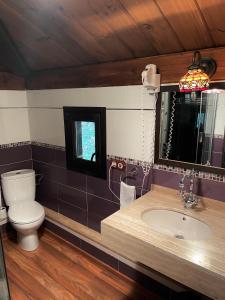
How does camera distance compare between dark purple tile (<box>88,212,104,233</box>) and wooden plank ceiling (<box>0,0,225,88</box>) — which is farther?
dark purple tile (<box>88,212,104,233</box>)

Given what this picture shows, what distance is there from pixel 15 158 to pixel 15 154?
0.16 ft

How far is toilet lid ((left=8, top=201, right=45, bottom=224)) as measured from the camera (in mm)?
2252

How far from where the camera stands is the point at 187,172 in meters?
1.64

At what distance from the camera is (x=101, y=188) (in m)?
2.21

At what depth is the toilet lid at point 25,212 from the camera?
7.39 feet

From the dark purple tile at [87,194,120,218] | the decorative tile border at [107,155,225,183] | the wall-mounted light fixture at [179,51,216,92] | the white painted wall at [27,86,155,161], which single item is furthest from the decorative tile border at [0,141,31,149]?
the wall-mounted light fixture at [179,51,216,92]

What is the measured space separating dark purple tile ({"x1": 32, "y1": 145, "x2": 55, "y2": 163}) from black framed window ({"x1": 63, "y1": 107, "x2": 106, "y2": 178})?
290mm

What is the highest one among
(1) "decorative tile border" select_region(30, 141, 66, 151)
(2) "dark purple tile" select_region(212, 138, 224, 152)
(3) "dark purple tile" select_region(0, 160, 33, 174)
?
(2) "dark purple tile" select_region(212, 138, 224, 152)

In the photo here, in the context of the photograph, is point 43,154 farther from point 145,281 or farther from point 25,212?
point 145,281

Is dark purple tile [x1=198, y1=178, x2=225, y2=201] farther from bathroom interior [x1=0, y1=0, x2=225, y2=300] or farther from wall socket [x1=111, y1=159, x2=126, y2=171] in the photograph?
wall socket [x1=111, y1=159, x2=126, y2=171]

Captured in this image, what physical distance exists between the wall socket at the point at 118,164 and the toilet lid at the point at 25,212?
95 centimetres

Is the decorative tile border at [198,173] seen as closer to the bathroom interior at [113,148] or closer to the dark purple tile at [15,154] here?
the bathroom interior at [113,148]

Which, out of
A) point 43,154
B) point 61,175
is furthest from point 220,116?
point 43,154

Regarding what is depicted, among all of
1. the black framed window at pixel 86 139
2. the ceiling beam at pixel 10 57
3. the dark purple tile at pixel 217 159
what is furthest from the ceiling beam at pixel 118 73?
the dark purple tile at pixel 217 159
